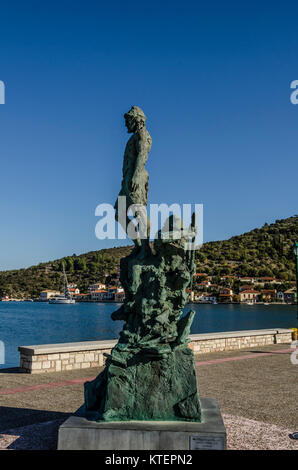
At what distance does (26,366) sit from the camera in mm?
9781

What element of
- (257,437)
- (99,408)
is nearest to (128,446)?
(99,408)

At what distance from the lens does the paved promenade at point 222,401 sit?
537 cm

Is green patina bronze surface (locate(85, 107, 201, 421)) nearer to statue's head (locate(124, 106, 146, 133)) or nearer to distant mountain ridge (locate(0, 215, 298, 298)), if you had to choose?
statue's head (locate(124, 106, 146, 133))

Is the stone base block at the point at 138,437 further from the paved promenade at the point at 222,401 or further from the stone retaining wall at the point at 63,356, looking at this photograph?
the stone retaining wall at the point at 63,356

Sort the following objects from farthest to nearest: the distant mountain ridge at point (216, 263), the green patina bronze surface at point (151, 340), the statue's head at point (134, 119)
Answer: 1. the distant mountain ridge at point (216, 263)
2. the statue's head at point (134, 119)
3. the green patina bronze surface at point (151, 340)

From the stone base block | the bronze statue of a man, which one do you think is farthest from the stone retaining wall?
the stone base block

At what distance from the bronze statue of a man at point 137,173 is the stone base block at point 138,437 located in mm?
2193

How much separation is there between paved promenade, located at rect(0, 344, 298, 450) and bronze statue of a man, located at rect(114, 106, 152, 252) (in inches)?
105

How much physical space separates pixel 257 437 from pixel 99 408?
1.97 meters

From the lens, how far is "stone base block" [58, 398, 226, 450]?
4.50 metres

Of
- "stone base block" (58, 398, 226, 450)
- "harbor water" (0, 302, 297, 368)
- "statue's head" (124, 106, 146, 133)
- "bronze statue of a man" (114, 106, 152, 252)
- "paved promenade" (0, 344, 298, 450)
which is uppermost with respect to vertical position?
"statue's head" (124, 106, 146, 133)

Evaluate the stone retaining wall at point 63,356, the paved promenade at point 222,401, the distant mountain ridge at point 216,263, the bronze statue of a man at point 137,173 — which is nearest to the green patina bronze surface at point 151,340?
the bronze statue of a man at point 137,173

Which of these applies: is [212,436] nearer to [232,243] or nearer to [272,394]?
[272,394]

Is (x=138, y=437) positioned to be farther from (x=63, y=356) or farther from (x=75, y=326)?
(x=75, y=326)
